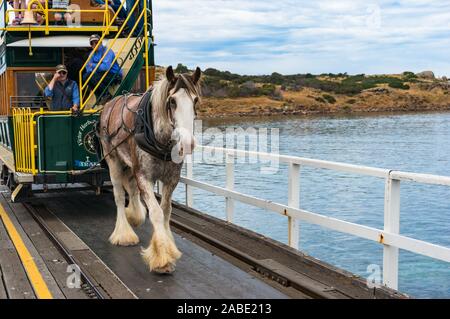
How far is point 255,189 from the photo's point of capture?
2428 centimetres

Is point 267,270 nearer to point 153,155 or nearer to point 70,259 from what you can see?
point 153,155

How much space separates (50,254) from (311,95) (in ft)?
276

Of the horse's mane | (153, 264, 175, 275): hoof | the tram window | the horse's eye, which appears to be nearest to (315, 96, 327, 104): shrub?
the tram window

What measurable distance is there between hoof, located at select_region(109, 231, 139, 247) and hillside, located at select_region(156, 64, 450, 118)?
2584 inches

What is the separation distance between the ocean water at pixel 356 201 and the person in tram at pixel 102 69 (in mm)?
2584

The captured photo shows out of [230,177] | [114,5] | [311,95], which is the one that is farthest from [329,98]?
[230,177]

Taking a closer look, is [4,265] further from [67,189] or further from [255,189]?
[255,189]

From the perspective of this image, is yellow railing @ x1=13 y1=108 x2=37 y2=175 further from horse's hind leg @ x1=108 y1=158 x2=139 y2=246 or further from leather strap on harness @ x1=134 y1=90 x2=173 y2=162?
leather strap on harness @ x1=134 y1=90 x2=173 y2=162

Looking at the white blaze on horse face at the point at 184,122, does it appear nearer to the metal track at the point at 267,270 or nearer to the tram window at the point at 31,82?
the metal track at the point at 267,270

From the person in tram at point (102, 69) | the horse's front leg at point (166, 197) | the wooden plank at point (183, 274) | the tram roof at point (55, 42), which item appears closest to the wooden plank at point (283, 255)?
the wooden plank at point (183, 274)

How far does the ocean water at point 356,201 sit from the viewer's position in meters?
13.6

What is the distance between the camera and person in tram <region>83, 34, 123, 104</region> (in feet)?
35.0

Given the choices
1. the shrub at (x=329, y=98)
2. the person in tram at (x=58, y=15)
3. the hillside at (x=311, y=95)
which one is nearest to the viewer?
the person in tram at (x=58, y=15)

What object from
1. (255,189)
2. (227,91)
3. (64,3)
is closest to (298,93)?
(227,91)
